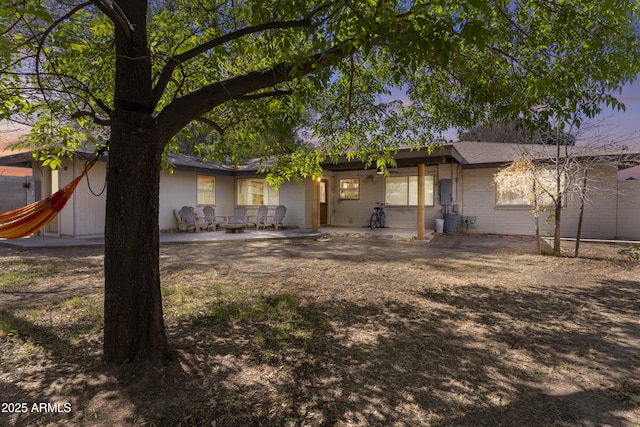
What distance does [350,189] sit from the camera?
51.2 feet

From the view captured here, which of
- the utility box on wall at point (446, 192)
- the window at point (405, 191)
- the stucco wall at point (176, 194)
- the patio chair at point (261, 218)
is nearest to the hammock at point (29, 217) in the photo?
the stucco wall at point (176, 194)

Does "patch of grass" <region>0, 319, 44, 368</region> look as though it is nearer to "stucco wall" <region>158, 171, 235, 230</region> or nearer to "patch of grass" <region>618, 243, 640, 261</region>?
"stucco wall" <region>158, 171, 235, 230</region>

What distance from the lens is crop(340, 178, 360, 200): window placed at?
1540 cm

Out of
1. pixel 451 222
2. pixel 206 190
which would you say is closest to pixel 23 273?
pixel 206 190

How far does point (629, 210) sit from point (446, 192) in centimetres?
544

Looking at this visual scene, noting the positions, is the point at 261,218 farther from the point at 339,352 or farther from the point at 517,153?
the point at 339,352

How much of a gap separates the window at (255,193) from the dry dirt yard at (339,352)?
989cm

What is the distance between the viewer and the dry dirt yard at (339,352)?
6.97 feet

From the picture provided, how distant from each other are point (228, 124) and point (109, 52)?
1.45 meters

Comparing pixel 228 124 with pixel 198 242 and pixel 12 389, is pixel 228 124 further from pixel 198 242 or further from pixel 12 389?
pixel 198 242

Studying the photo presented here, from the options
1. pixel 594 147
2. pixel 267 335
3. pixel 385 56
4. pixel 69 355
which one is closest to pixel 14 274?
pixel 69 355

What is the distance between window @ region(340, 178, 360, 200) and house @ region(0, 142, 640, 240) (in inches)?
1.7

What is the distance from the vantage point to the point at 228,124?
4.10 m

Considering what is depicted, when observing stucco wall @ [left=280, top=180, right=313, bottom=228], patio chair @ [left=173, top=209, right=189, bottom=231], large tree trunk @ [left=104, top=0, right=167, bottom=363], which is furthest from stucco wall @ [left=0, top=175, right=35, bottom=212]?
large tree trunk @ [left=104, top=0, right=167, bottom=363]
